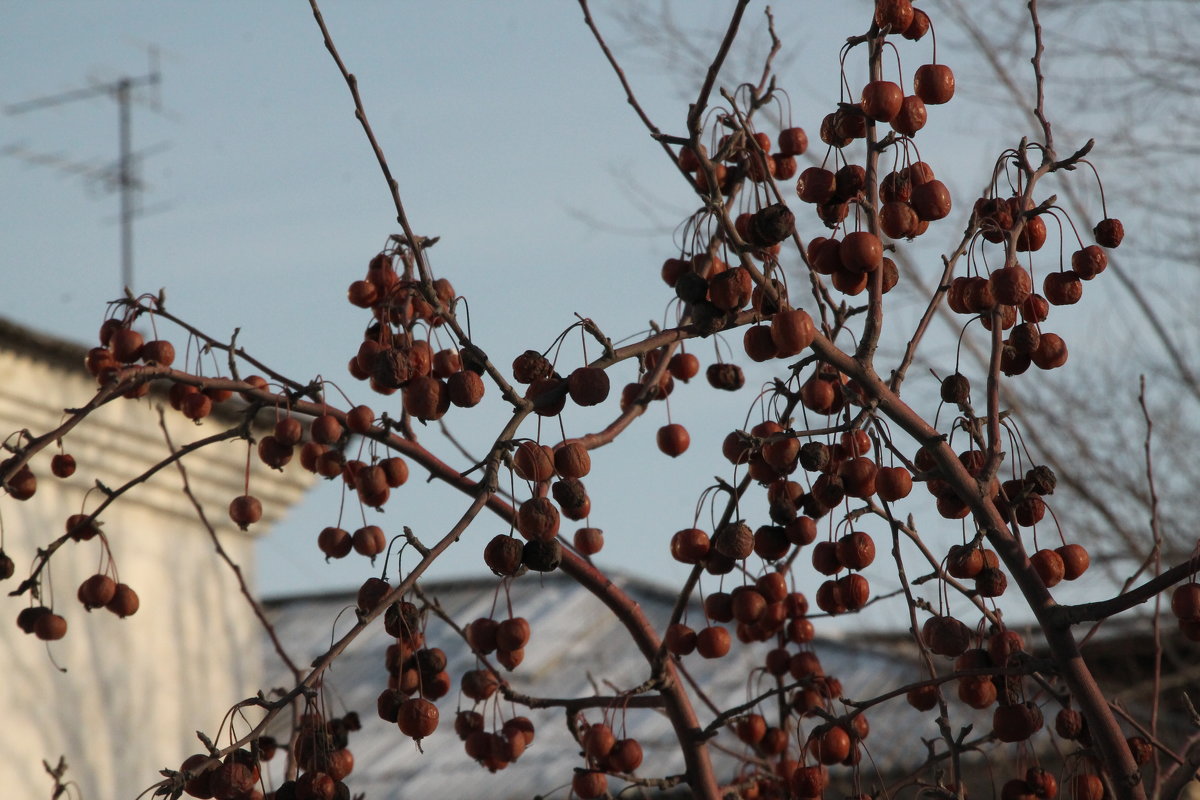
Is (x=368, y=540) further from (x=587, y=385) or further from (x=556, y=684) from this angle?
(x=556, y=684)

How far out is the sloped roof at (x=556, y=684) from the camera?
6.98 m

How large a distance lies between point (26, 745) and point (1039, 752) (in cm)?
407

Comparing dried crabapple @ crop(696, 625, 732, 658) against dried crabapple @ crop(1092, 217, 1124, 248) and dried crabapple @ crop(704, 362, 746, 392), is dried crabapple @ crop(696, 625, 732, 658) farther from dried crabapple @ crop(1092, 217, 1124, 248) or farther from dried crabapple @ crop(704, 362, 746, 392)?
dried crabapple @ crop(1092, 217, 1124, 248)

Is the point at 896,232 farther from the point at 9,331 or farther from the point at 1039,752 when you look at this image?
the point at 1039,752

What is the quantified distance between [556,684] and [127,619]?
11.0 feet

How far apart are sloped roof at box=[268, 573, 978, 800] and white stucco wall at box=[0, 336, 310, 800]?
1.30 meters

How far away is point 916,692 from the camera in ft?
7.15

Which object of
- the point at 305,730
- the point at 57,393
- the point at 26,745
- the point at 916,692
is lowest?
the point at 916,692

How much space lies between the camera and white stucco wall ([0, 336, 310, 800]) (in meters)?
4.77

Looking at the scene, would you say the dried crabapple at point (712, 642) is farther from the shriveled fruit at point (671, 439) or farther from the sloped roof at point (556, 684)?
the sloped roof at point (556, 684)

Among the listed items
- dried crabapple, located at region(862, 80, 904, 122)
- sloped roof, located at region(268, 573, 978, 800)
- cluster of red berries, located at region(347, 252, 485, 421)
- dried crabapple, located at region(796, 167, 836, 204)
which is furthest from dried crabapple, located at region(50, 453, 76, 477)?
sloped roof, located at region(268, 573, 978, 800)

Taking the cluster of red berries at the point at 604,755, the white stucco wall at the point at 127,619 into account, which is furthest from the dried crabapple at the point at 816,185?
the white stucco wall at the point at 127,619

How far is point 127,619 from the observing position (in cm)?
531

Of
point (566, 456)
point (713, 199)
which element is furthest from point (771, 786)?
point (713, 199)
